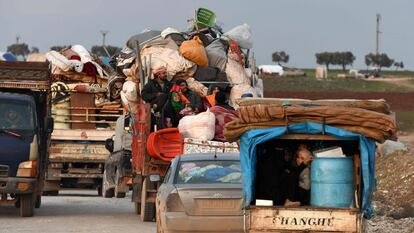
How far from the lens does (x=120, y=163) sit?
26312mm

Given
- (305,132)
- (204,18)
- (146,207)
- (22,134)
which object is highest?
(204,18)

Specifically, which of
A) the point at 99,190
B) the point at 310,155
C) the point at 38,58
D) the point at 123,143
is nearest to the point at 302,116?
the point at 310,155

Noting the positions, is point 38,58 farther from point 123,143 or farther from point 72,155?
point 123,143

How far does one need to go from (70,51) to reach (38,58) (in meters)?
9.82

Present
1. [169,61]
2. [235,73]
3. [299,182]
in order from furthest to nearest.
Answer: [235,73]
[169,61]
[299,182]

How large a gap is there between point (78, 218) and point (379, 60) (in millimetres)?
164725

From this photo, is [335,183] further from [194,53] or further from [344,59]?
[344,59]

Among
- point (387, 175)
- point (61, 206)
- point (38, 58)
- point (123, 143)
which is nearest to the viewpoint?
point (123, 143)

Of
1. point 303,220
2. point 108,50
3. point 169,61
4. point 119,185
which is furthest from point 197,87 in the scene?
point 108,50

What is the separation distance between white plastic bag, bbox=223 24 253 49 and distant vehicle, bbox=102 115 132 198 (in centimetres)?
296

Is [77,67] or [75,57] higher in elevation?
[75,57]

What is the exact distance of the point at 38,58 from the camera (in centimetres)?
4438

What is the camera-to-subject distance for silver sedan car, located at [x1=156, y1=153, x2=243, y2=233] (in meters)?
16.6

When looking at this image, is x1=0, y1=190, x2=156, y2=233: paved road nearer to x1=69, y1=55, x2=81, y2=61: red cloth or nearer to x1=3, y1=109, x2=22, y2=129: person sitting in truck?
x1=3, y1=109, x2=22, y2=129: person sitting in truck
